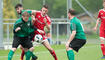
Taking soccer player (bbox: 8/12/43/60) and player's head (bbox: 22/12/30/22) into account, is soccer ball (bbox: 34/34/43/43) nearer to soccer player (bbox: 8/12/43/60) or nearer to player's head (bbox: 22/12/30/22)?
soccer player (bbox: 8/12/43/60)

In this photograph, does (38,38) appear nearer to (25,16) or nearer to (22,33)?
(22,33)

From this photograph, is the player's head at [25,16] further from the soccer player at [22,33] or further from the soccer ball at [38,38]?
the soccer ball at [38,38]

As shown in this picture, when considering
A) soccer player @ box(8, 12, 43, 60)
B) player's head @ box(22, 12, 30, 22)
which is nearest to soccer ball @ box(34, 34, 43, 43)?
soccer player @ box(8, 12, 43, 60)

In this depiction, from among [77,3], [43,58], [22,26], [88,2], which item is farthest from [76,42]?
[88,2]

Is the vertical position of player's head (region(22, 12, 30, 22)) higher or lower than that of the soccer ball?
higher

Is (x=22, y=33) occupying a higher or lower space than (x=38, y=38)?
higher

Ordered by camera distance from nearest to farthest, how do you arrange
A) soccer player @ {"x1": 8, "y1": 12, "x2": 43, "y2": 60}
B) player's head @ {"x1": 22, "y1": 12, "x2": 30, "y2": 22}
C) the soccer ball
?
1. player's head @ {"x1": 22, "y1": 12, "x2": 30, "y2": 22}
2. soccer player @ {"x1": 8, "y1": 12, "x2": 43, "y2": 60}
3. the soccer ball

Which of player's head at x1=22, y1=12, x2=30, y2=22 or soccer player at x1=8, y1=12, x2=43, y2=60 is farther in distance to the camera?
soccer player at x1=8, y1=12, x2=43, y2=60

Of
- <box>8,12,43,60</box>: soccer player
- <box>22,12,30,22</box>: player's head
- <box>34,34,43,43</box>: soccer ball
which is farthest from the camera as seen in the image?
<box>34,34,43,43</box>: soccer ball

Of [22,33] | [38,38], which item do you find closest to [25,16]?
[22,33]

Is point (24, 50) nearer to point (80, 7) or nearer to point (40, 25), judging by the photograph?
point (40, 25)

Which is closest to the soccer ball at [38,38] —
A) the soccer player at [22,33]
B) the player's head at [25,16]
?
the soccer player at [22,33]

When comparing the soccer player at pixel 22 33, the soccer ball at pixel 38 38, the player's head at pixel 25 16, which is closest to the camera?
the player's head at pixel 25 16

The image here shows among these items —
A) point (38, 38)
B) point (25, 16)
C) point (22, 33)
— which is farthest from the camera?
point (38, 38)
